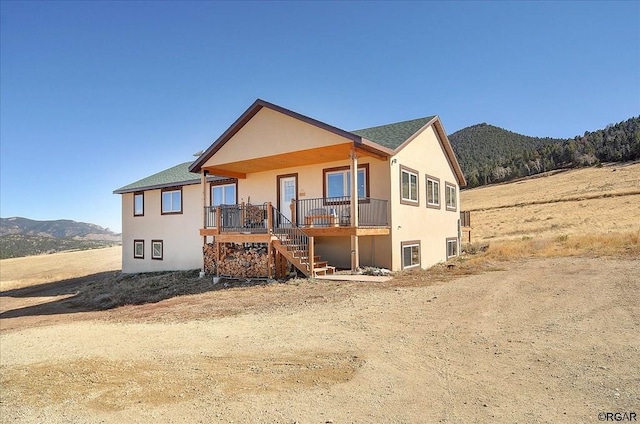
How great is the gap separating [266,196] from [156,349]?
37.7ft

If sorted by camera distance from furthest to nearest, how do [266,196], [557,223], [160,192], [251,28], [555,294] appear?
[557,223] → [160,192] → [266,196] → [251,28] → [555,294]

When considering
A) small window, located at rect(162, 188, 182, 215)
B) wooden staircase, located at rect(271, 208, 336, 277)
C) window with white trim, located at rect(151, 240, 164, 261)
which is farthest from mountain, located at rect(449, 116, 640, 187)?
wooden staircase, located at rect(271, 208, 336, 277)

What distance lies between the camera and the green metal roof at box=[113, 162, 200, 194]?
2128 cm

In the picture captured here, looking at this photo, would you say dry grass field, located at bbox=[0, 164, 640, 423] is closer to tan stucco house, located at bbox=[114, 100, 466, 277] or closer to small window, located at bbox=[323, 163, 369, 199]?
tan stucco house, located at bbox=[114, 100, 466, 277]

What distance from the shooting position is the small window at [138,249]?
2336 centimetres

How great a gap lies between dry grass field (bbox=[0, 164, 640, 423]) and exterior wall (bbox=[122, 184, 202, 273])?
7.61m

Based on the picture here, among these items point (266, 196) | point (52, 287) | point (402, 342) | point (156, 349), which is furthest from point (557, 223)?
point (52, 287)

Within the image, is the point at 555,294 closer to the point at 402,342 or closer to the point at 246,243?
the point at 402,342

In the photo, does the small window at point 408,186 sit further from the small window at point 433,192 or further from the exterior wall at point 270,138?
the exterior wall at point 270,138

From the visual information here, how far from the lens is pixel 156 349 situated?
733 cm

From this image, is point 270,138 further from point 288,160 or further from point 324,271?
point 324,271

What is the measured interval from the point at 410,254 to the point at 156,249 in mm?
14526

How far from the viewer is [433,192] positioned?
19.1 metres

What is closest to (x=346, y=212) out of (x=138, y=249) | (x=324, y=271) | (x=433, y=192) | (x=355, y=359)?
(x=324, y=271)
